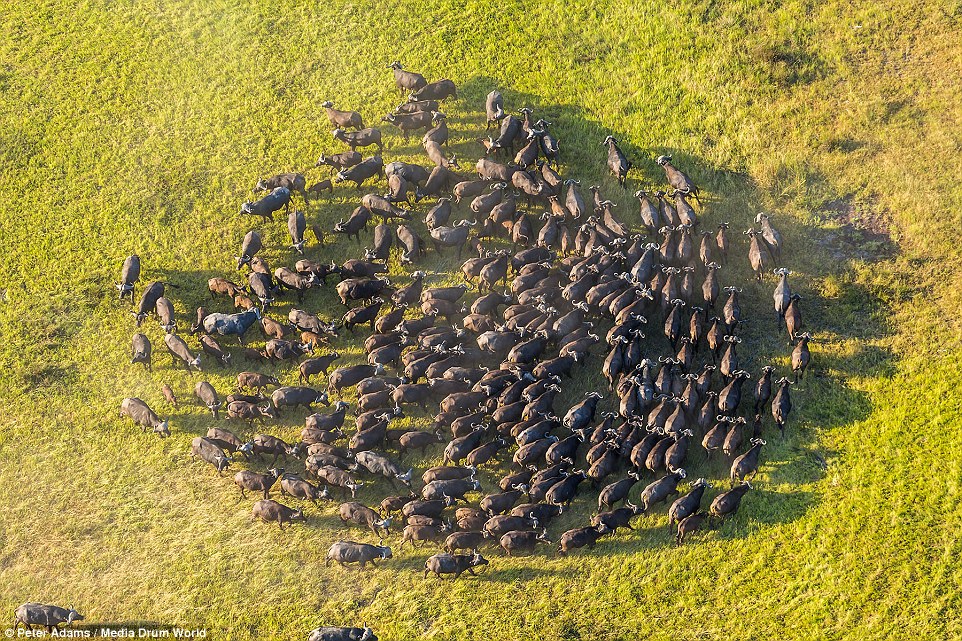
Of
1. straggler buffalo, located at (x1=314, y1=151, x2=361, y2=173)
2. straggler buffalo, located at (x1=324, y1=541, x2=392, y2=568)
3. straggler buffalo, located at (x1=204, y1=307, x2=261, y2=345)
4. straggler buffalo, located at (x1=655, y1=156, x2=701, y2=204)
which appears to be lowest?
straggler buffalo, located at (x1=324, y1=541, x2=392, y2=568)

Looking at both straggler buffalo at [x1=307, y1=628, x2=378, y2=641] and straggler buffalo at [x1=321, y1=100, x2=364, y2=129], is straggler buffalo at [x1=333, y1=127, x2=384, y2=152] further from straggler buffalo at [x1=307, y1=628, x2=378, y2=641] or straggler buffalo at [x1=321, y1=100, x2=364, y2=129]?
straggler buffalo at [x1=307, y1=628, x2=378, y2=641]

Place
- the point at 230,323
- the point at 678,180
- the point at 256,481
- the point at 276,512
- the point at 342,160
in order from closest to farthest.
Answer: the point at 276,512
the point at 256,481
the point at 230,323
the point at 678,180
the point at 342,160

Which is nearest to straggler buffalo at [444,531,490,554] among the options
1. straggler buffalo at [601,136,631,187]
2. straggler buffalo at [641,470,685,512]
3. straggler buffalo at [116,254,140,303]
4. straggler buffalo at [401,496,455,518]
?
straggler buffalo at [401,496,455,518]

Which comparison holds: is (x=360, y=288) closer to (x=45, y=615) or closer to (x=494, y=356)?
(x=494, y=356)

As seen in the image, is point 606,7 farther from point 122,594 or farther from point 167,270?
point 122,594

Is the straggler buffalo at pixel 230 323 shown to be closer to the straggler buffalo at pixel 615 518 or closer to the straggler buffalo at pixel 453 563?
the straggler buffalo at pixel 453 563

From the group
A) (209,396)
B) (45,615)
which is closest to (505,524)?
(209,396)
